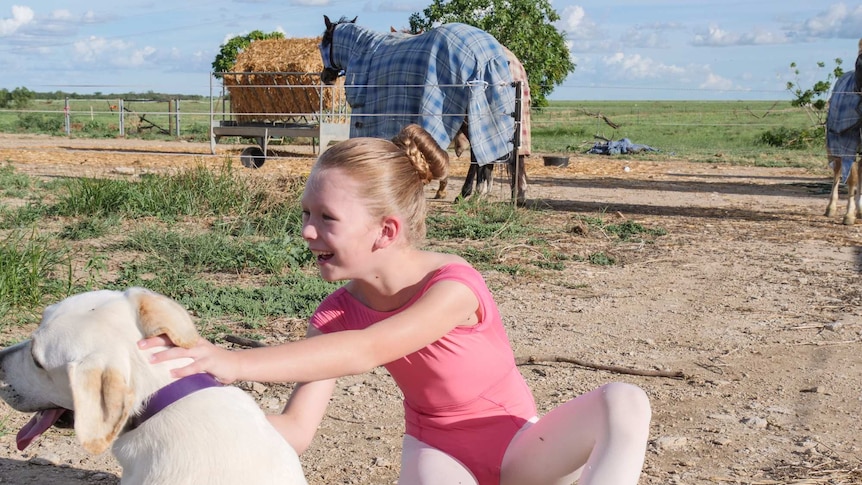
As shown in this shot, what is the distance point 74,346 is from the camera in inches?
74.7

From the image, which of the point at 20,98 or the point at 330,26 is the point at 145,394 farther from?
the point at 20,98

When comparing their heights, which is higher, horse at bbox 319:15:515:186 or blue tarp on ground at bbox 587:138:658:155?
horse at bbox 319:15:515:186

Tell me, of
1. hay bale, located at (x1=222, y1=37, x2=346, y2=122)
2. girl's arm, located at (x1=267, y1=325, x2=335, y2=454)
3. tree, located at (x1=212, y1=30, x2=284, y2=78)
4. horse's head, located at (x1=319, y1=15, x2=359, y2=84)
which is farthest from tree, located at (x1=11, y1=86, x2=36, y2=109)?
girl's arm, located at (x1=267, y1=325, x2=335, y2=454)

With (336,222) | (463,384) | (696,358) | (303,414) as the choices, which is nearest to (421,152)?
(336,222)

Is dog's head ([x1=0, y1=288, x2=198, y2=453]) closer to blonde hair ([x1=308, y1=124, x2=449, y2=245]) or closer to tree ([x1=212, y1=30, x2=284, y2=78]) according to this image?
blonde hair ([x1=308, y1=124, x2=449, y2=245])

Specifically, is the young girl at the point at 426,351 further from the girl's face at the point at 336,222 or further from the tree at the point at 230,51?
the tree at the point at 230,51

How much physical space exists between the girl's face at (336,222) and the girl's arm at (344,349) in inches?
9.2

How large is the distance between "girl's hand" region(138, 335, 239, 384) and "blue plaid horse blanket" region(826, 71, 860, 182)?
9.42 metres

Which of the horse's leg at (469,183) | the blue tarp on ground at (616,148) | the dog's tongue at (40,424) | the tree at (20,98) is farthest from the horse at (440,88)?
the tree at (20,98)

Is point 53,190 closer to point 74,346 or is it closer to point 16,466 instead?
point 16,466

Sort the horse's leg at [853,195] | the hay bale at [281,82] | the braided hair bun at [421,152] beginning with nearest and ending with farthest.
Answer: the braided hair bun at [421,152] → the horse's leg at [853,195] → the hay bale at [281,82]

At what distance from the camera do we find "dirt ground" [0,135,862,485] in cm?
352

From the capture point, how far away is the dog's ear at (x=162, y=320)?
75.4 inches

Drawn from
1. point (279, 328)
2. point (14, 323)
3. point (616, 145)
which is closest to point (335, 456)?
point (279, 328)
